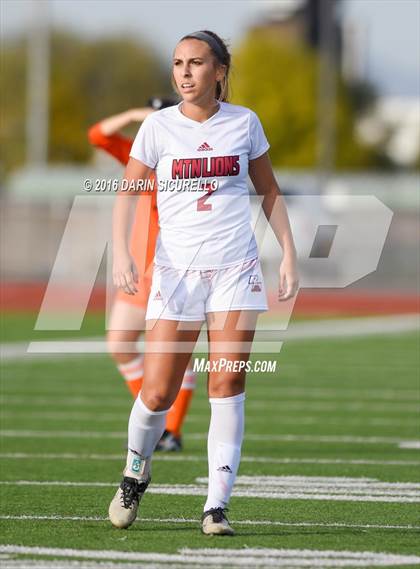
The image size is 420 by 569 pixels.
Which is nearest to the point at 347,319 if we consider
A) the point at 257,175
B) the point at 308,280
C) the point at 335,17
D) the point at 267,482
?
the point at 308,280

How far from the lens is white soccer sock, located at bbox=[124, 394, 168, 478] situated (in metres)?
5.79

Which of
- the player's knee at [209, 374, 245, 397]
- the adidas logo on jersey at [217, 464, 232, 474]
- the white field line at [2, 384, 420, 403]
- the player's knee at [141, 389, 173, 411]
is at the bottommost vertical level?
the white field line at [2, 384, 420, 403]

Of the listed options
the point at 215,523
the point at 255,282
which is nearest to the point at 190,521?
the point at 215,523

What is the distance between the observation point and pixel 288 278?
5668mm

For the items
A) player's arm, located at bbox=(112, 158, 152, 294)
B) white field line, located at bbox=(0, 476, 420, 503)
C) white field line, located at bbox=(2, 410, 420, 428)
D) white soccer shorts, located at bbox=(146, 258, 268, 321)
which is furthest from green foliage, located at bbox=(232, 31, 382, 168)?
white soccer shorts, located at bbox=(146, 258, 268, 321)

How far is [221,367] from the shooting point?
5.66 m

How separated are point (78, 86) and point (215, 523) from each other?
6574 centimetres

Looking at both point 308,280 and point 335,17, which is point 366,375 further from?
point 335,17

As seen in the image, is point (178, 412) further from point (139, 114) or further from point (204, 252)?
point (204, 252)

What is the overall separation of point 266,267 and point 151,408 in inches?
951

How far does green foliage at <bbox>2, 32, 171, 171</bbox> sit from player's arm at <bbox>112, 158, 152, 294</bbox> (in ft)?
189

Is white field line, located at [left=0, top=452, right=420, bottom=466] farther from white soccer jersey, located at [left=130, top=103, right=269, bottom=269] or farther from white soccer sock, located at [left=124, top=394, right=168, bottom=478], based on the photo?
white soccer jersey, located at [left=130, top=103, right=269, bottom=269]

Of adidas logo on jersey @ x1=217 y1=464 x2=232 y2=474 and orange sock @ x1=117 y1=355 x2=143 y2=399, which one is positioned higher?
adidas logo on jersey @ x1=217 y1=464 x2=232 y2=474

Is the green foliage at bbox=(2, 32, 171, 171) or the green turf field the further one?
the green foliage at bbox=(2, 32, 171, 171)
